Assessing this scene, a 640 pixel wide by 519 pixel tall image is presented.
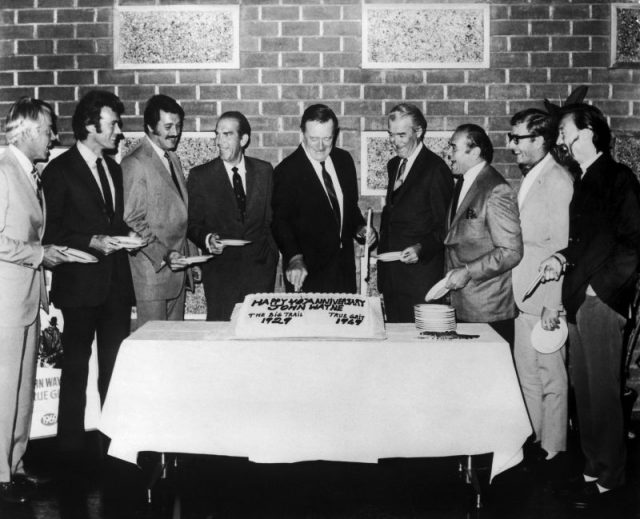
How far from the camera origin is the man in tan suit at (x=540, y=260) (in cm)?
380

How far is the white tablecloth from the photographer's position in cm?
298

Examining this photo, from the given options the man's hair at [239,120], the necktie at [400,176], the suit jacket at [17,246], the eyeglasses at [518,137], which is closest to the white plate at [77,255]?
the suit jacket at [17,246]

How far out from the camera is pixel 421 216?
166 inches

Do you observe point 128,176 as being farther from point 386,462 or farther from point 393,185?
point 386,462

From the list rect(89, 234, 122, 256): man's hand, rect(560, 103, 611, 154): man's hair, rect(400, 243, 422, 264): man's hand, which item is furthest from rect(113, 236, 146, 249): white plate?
rect(560, 103, 611, 154): man's hair

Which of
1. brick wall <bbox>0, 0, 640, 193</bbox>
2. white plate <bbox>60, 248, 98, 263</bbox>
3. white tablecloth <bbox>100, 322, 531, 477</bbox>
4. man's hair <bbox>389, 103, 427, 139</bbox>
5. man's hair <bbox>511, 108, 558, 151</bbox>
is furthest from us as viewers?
brick wall <bbox>0, 0, 640, 193</bbox>

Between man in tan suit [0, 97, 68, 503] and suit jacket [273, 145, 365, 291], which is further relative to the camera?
suit jacket [273, 145, 365, 291]

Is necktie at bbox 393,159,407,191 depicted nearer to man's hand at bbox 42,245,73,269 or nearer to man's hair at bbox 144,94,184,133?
man's hair at bbox 144,94,184,133

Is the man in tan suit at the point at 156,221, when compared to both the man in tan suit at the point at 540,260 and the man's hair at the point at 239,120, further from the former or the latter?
the man in tan suit at the point at 540,260

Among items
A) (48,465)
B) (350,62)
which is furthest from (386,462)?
(350,62)

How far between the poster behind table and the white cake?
1493 mm

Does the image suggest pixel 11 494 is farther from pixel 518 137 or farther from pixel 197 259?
pixel 518 137

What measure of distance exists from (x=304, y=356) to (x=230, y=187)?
1.62 meters

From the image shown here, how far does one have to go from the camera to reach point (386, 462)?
379 centimetres
